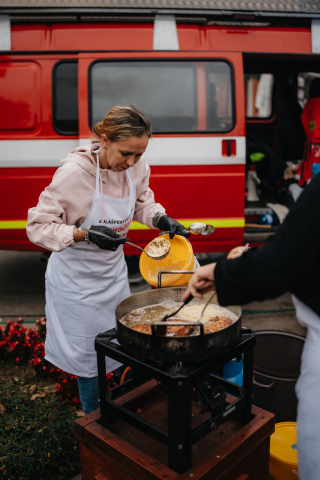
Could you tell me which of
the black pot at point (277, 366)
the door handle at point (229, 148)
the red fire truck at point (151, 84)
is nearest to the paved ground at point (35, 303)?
the red fire truck at point (151, 84)

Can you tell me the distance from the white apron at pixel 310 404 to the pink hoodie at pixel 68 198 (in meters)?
1.22

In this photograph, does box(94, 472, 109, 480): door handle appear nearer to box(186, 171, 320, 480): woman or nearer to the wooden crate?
the wooden crate

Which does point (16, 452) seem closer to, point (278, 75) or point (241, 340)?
point (241, 340)

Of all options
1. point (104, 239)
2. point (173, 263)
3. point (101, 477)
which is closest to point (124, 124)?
point (104, 239)

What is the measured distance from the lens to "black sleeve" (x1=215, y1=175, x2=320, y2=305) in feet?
4.09

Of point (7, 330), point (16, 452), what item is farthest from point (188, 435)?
point (7, 330)

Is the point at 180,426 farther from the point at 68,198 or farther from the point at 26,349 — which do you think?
the point at 26,349

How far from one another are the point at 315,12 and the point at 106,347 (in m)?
3.92

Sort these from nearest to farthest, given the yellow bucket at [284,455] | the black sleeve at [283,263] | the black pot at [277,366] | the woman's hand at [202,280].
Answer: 1. the black sleeve at [283,263]
2. the woman's hand at [202,280]
3. the yellow bucket at [284,455]
4. the black pot at [277,366]

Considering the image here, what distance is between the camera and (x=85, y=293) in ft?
7.65

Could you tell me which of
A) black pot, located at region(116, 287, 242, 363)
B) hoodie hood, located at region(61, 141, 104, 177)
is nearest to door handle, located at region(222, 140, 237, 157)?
hoodie hood, located at region(61, 141, 104, 177)

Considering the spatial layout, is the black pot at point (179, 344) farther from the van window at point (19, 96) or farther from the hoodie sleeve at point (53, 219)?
the van window at point (19, 96)

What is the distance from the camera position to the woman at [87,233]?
→ 2.13 m

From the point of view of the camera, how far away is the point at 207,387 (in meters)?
1.70
